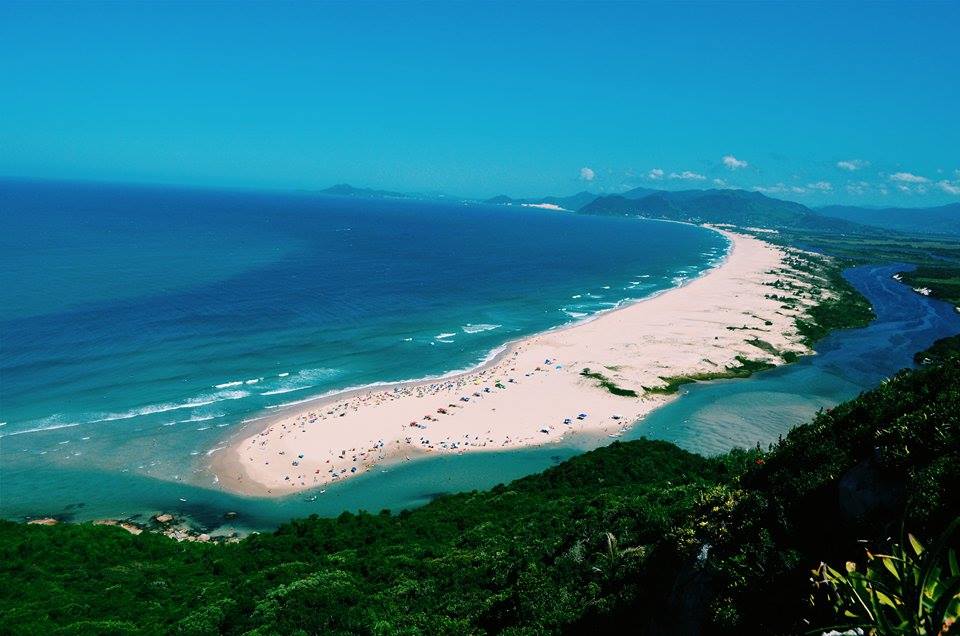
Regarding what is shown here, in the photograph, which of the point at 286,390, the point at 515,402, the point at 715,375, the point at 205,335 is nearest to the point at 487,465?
the point at 515,402

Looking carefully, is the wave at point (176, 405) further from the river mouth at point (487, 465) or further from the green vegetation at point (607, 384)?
the green vegetation at point (607, 384)

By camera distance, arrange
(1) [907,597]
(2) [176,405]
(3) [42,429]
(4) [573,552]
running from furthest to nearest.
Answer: (2) [176,405]
(3) [42,429]
(4) [573,552]
(1) [907,597]

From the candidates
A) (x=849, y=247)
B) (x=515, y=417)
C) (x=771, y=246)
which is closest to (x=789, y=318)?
(x=515, y=417)

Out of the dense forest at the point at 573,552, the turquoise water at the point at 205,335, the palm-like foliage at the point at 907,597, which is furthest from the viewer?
the turquoise water at the point at 205,335

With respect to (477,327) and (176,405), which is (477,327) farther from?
(176,405)

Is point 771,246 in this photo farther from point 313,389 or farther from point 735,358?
point 313,389

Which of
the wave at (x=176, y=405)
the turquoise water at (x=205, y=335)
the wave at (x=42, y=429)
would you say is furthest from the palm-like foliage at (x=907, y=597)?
the wave at (x=42, y=429)
